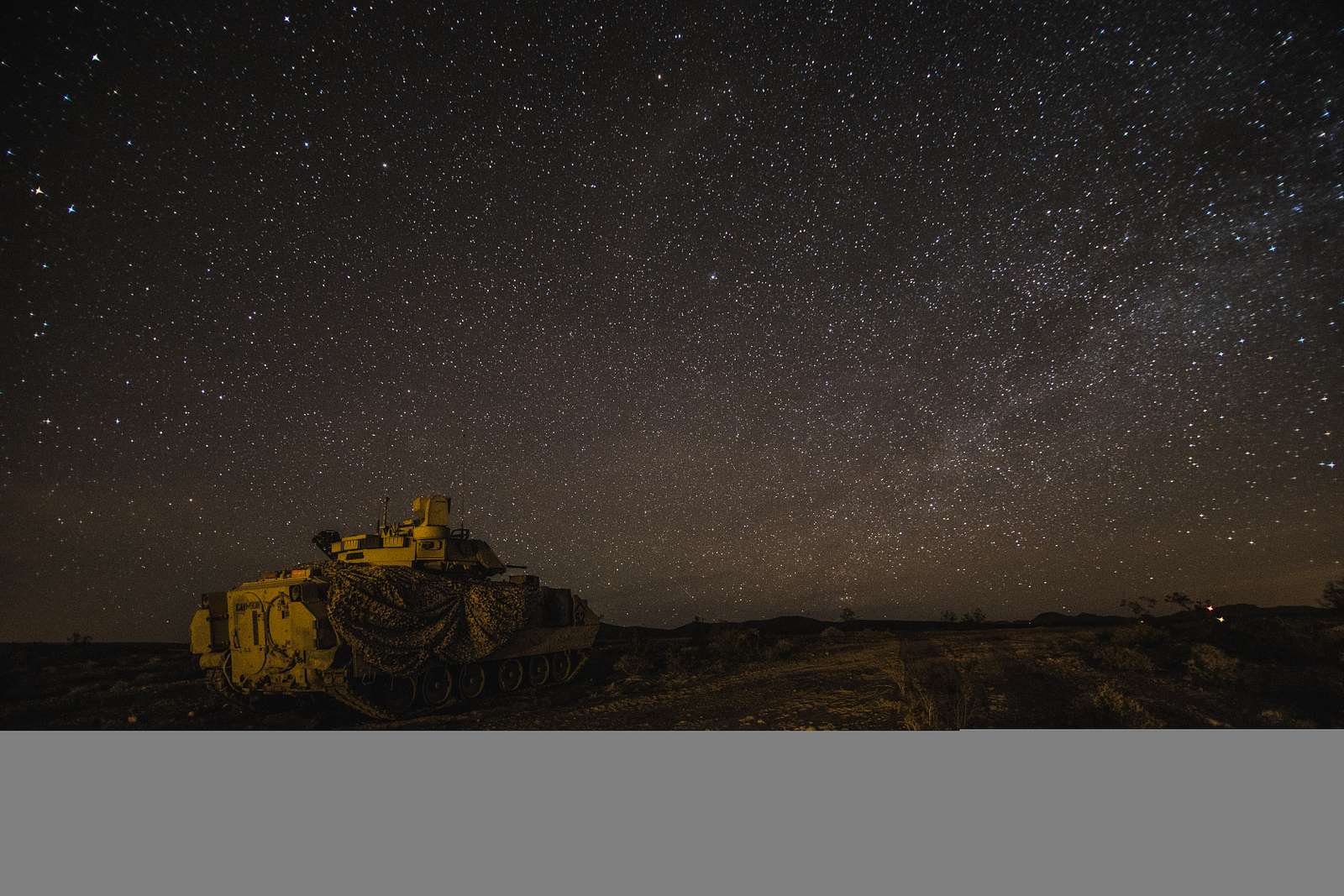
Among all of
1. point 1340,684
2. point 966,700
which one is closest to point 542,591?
point 966,700

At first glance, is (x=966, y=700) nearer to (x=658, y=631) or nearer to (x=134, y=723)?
(x=134, y=723)

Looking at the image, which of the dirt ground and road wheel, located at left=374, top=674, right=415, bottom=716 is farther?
road wheel, located at left=374, top=674, right=415, bottom=716

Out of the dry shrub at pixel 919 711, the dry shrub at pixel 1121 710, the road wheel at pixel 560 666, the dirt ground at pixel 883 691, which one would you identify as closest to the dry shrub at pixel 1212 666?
the dirt ground at pixel 883 691

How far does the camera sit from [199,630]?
10180mm

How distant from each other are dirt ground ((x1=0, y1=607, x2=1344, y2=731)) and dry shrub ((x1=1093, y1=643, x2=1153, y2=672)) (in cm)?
4

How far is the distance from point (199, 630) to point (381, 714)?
132 inches

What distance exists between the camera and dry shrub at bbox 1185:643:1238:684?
1037cm

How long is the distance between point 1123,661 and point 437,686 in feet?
37.8

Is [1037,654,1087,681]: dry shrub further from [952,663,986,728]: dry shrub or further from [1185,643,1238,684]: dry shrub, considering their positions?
[1185,643,1238,684]: dry shrub

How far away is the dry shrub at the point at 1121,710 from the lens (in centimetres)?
794

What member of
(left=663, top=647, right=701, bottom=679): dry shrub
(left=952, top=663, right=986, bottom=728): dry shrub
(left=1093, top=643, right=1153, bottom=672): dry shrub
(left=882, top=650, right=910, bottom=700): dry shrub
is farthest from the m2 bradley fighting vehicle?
(left=1093, top=643, right=1153, bottom=672): dry shrub

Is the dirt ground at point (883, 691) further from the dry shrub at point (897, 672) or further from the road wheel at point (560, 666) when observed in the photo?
the road wheel at point (560, 666)

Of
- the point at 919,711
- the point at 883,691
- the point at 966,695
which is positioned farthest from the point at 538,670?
the point at 966,695

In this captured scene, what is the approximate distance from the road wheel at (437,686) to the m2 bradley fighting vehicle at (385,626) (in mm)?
18
